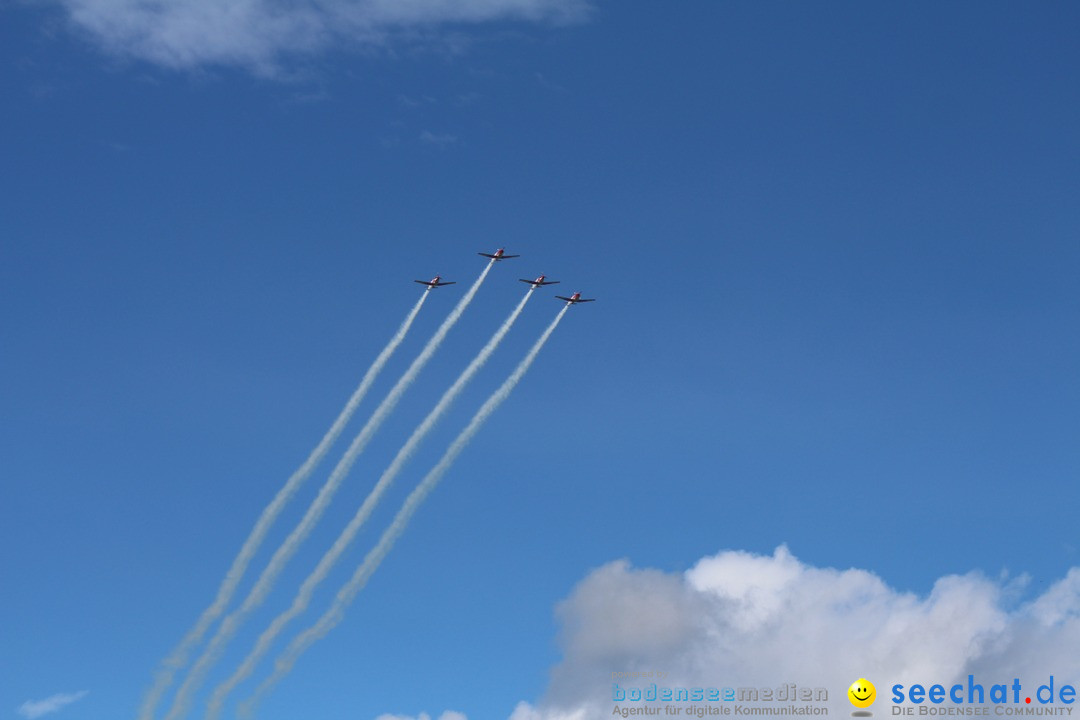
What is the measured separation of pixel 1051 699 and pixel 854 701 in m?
20.9

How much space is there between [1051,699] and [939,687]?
13.5 m

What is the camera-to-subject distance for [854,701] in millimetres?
Answer: 196500

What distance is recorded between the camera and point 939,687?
18538 centimetres

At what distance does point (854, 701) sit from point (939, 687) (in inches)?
533

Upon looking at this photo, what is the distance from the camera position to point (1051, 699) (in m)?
189
